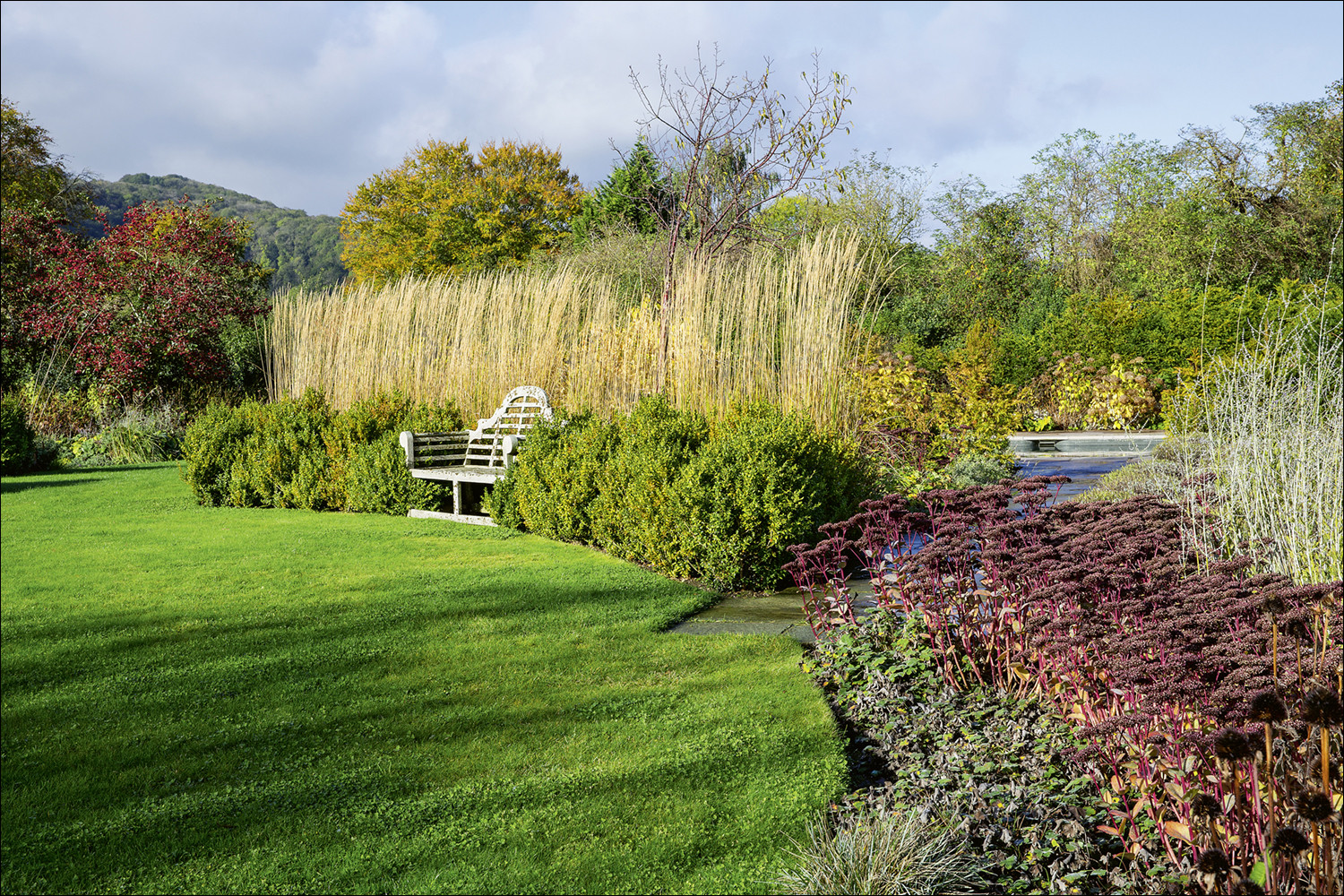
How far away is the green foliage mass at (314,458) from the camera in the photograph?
673 cm

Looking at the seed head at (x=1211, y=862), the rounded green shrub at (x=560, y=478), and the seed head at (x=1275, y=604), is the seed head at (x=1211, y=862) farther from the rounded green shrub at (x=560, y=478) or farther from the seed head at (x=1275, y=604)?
the rounded green shrub at (x=560, y=478)

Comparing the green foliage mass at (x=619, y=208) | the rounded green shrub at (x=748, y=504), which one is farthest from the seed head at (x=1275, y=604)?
the green foliage mass at (x=619, y=208)

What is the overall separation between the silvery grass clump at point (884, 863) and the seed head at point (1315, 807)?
647 mm

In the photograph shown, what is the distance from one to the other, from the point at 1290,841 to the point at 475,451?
6.34 meters

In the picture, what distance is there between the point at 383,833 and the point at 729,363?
151 inches

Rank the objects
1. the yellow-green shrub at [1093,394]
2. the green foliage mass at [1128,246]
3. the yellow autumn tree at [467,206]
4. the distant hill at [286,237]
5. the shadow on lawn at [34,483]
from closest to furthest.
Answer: the shadow on lawn at [34,483] < the yellow-green shrub at [1093,394] < the green foliage mass at [1128,246] < the yellow autumn tree at [467,206] < the distant hill at [286,237]

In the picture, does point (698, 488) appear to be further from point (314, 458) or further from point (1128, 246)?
point (1128, 246)

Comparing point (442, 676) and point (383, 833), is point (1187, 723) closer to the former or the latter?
point (383, 833)

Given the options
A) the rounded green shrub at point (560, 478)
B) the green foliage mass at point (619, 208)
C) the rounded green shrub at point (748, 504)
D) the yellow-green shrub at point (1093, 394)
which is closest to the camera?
the rounded green shrub at point (748, 504)

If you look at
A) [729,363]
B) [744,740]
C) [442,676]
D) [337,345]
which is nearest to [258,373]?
[337,345]

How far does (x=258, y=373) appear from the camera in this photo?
13273mm

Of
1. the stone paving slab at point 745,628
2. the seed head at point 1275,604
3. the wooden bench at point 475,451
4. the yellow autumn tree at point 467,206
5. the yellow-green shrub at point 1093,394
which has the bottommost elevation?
the stone paving slab at point 745,628

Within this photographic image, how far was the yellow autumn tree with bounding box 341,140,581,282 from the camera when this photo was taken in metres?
24.6

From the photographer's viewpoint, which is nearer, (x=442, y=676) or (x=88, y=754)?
(x=88, y=754)
